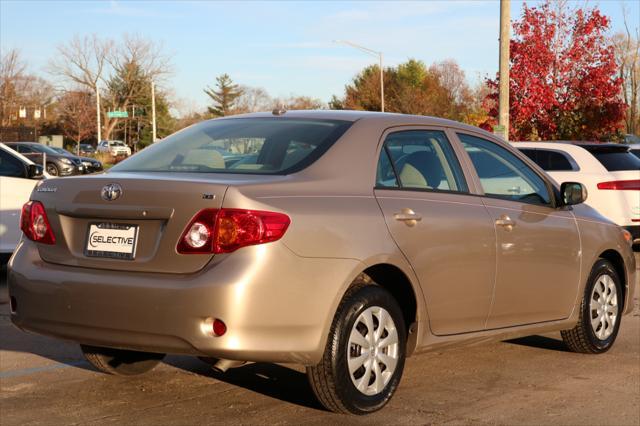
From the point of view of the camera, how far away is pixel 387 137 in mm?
5699

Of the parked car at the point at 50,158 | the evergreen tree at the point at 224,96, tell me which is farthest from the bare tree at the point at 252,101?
the parked car at the point at 50,158

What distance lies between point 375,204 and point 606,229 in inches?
102

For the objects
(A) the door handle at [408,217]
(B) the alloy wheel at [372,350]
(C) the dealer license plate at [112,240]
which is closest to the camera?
(C) the dealer license plate at [112,240]

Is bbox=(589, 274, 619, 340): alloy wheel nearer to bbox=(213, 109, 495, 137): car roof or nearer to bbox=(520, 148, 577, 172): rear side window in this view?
bbox=(213, 109, 495, 137): car roof

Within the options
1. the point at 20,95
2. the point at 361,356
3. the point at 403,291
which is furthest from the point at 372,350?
the point at 20,95

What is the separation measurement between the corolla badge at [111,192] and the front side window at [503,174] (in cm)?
229

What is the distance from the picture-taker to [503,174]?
257 inches

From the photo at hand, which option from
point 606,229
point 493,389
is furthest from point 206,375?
point 606,229

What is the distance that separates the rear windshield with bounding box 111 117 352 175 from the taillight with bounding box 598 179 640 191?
28.6ft

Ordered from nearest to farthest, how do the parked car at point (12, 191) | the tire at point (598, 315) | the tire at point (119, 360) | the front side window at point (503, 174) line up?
the tire at point (119, 360) → the front side window at point (503, 174) → the tire at point (598, 315) → the parked car at point (12, 191)

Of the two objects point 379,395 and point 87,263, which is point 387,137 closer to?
point 379,395

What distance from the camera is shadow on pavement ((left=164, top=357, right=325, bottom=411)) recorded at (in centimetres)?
560

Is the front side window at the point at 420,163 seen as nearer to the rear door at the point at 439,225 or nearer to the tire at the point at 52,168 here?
the rear door at the point at 439,225

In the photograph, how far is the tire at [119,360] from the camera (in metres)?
5.96
